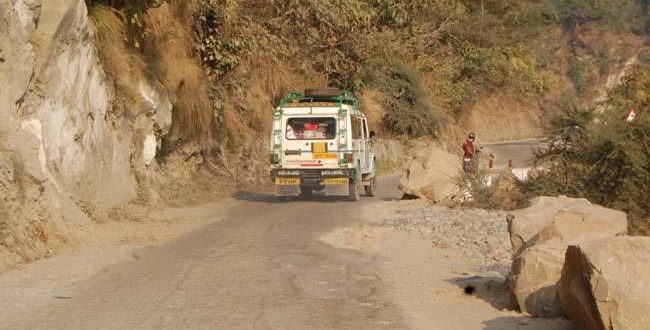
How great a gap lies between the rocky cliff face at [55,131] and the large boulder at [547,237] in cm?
688

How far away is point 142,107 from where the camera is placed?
2336 centimetres

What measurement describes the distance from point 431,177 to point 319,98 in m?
4.26

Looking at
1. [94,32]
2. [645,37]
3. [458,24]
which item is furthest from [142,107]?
[645,37]

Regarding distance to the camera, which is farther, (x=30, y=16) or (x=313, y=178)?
(x=313, y=178)

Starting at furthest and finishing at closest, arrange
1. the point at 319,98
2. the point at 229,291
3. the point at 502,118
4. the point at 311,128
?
the point at 502,118
the point at 319,98
the point at 311,128
the point at 229,291

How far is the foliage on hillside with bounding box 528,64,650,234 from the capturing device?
1717 cm

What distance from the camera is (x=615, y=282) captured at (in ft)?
24.8

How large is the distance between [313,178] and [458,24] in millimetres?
A: 29515

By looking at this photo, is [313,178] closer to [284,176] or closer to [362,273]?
[284,176]

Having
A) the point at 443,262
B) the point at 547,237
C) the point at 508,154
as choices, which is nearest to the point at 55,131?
the point at 443,262

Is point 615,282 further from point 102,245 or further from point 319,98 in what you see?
point 319,98

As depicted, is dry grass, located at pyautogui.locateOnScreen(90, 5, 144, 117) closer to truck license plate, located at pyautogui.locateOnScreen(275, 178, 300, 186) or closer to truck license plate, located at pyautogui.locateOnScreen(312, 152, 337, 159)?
truck license plate, located at pyautogui.locateOnScreen(275, 178, 300, 186)

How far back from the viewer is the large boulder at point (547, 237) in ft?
31.9

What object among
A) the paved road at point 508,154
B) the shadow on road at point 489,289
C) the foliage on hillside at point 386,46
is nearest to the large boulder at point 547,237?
the shadow on road at point 489,289
